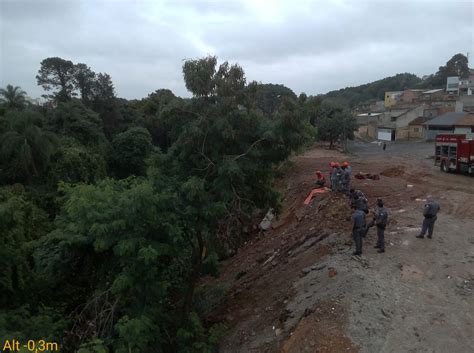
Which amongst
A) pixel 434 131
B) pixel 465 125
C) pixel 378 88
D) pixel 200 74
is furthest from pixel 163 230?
pixel 378 88

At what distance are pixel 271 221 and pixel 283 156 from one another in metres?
10.4

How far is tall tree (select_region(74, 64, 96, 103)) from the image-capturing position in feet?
159

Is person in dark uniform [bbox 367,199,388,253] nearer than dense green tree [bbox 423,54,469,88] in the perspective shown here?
Yes

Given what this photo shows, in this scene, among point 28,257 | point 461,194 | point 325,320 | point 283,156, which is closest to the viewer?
point 325,320

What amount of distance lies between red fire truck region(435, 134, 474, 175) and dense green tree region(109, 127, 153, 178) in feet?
84.1

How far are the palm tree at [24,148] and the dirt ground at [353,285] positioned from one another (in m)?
15.2

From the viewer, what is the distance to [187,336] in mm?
10750

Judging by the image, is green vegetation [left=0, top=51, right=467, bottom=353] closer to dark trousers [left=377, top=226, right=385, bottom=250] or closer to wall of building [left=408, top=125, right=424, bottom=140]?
dark trousers [left=377, top=226, right=385, bottom=250]

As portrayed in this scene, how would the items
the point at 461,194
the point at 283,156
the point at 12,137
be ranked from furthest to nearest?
the point at 12,137 → the point at 461,194 → the point at 283,156

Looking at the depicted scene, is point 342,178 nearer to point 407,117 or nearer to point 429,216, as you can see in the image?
point 429,216

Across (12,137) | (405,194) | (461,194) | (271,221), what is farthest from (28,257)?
(461,194)

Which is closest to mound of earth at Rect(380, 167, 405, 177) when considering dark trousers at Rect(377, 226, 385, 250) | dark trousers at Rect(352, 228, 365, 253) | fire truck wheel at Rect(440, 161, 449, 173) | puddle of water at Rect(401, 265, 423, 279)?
fire truck wheel at Rect(440, 161, 449, 173)

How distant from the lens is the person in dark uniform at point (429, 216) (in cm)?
1271

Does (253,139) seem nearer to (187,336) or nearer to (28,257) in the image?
(187,336)
